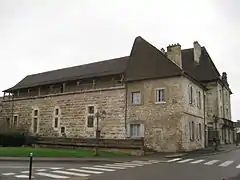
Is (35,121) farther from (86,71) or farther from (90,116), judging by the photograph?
(90,116)

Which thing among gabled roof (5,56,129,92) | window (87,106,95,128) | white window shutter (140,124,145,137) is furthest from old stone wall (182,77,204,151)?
window (87,106,95,128)

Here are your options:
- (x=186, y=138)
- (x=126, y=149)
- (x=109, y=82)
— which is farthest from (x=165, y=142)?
(x=109, y=82)

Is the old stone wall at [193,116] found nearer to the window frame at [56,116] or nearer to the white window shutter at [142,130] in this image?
the white window shutter at [142,130]

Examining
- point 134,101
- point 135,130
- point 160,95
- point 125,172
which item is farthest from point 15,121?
point 125,172

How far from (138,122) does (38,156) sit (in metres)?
12.0

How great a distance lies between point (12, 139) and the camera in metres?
34.3

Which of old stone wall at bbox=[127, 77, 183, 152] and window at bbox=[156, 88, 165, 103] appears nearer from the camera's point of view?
old stone wall at bbox=[127, 77, 183, 152]

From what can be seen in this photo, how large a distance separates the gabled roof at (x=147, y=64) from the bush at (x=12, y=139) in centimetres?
1292

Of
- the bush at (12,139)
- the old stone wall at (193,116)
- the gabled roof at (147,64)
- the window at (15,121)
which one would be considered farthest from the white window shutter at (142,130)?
the window at (15,121)

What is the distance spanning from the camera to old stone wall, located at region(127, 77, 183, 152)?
2952 centimetres

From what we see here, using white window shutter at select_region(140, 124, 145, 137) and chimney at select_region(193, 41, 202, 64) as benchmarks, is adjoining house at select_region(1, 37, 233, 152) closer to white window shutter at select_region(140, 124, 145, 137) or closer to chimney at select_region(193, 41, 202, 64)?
white window shutter at select_region(140, 124, 145, 137)

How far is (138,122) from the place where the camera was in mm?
31719

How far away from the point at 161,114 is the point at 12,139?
15.7m

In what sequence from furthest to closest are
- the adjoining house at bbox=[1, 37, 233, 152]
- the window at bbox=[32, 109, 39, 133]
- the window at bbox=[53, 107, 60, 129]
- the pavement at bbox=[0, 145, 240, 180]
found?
the window at bbox=[32, 109, 39, 133] → the window at bbox=[53, 107, 60, 129] → the adjoining house at bbox=[1, 37, 233, 152] → the pavement at bbox=[0, 145, 240, 180]
